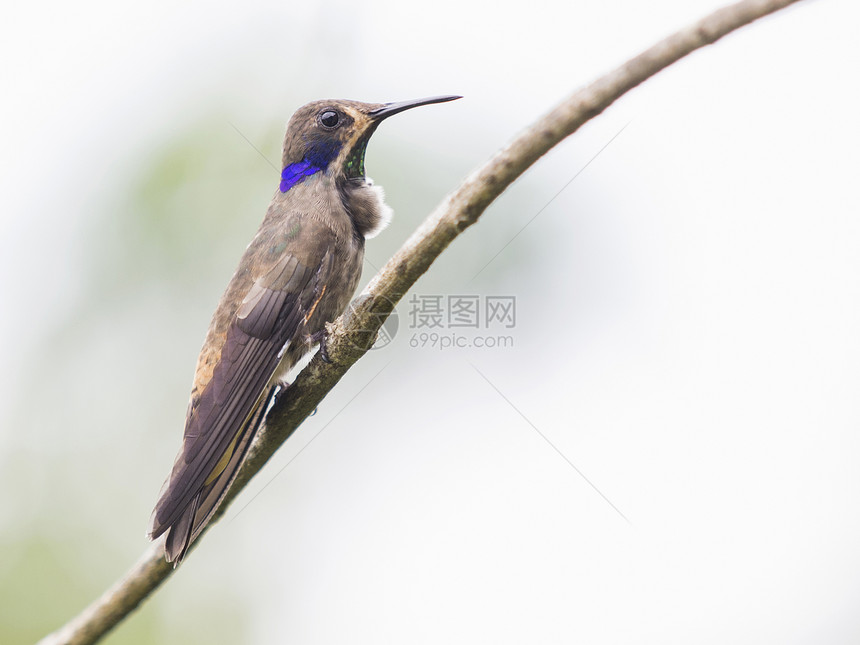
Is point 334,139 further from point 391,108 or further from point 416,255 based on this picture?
point 416,255

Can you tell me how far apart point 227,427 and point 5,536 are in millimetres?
5836

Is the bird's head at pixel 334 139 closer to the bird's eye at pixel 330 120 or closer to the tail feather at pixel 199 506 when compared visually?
the bird's eye at pixel 330 120

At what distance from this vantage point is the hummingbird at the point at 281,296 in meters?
3.67

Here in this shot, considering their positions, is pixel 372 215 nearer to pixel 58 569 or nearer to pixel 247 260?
pixel 247 260

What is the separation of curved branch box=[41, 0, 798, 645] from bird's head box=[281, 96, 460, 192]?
169cm

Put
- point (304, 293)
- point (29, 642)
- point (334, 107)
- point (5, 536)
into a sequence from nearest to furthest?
point (304, 293) < point (334, 107) < point (29, 642) < point (5, 536)

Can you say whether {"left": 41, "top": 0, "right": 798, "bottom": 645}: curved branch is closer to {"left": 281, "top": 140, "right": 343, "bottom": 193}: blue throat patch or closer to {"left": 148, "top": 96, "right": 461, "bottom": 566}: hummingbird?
{"left": 148, "top": 96, "right": 461, "bottom": 566}: hummingbird

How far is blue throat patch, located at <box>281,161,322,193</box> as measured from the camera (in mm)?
4910

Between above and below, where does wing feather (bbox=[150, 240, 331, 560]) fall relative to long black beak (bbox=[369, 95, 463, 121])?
below

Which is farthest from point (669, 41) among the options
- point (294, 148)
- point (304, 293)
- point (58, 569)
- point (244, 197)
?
point (58, 569)

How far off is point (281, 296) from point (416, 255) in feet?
4.47

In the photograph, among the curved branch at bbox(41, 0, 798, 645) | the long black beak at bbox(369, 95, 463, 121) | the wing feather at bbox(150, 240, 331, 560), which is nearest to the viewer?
the curved branch at bbox(41, 0, 798, 645)

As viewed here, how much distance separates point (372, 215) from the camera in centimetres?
466

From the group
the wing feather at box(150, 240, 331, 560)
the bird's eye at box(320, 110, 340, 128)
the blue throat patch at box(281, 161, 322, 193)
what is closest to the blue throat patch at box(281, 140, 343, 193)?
the blue throat patch at box(281, 161, 322, 193)
